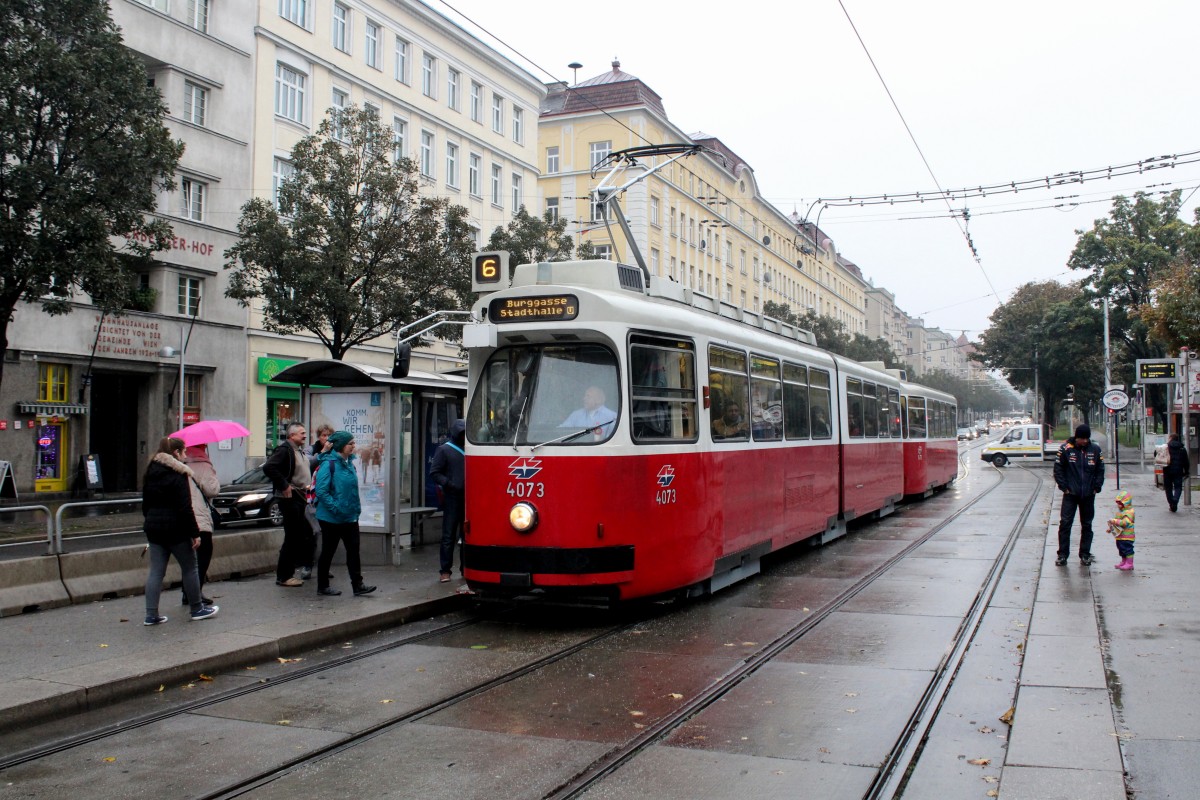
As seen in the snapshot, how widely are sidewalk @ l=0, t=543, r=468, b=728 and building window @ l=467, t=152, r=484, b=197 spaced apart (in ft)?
109

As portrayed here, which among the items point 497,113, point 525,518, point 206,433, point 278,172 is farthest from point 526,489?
point 497,113

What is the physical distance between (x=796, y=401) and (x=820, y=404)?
143cm

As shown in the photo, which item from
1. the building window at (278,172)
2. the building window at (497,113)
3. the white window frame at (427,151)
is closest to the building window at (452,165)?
the white window frame at (427,151)

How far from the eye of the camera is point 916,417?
23875mm

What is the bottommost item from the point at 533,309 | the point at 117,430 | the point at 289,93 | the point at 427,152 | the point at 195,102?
the point at 117,430

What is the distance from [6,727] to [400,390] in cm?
728

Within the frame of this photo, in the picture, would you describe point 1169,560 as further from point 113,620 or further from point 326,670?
point 113,620

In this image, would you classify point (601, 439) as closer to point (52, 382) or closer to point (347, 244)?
point (347, 244)

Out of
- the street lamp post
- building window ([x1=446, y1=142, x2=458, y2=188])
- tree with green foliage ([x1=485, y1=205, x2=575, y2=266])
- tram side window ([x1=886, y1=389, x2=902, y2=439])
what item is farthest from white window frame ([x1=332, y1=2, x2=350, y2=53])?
tram side window ([x1=886, y1=389, x2=902, y2=439])

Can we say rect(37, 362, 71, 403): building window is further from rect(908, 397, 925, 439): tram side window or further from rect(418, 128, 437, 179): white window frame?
rect(908, 397, 925, 439): tram side window

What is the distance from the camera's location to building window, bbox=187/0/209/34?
31.0m

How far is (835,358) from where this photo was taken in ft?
53.6

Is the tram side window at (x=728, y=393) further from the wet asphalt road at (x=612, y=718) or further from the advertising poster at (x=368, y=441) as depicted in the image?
the advertising poster at (x=368, y=441)

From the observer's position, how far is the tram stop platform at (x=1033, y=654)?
541cm
